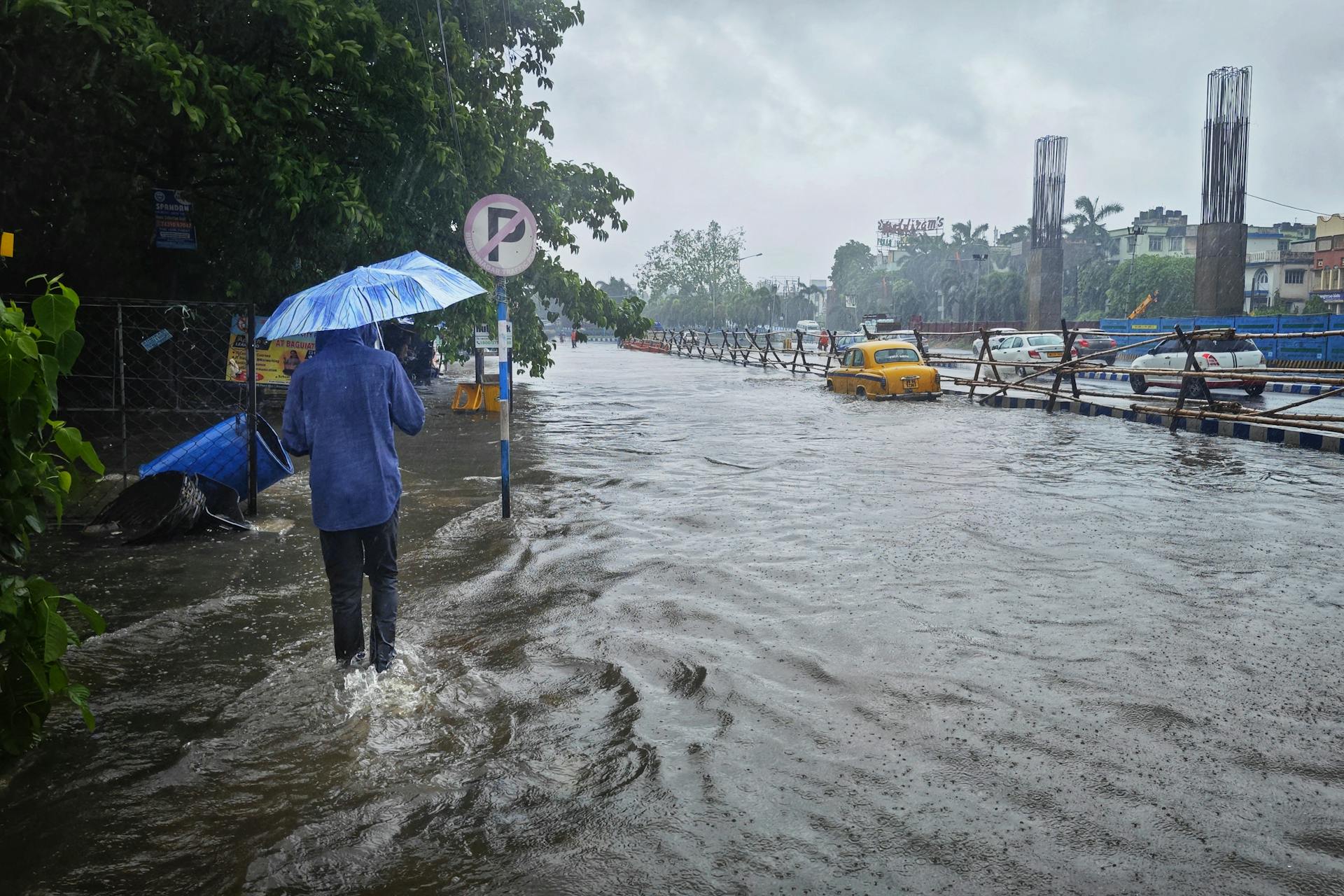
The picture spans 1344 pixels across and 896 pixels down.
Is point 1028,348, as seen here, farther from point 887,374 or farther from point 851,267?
point 851,267

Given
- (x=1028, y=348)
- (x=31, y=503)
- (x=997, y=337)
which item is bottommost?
(x=31, y=503)

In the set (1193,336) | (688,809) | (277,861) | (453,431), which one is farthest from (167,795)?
(1193,336)

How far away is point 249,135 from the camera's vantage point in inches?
450

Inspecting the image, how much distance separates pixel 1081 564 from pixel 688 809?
465 centimetres

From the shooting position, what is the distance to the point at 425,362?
96.8 feet

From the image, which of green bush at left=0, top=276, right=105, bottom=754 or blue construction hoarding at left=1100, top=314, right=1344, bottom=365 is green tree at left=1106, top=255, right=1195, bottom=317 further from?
green bush at left=0, top=276, right=105, bottom=754

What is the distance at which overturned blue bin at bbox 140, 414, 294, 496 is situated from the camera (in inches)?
358

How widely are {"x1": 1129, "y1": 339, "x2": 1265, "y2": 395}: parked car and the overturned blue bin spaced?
1974cm

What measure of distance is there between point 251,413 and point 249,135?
4.30 metres

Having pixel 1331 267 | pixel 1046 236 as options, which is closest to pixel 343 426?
pixel 1046 236

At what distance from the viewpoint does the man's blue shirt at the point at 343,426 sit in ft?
15.6

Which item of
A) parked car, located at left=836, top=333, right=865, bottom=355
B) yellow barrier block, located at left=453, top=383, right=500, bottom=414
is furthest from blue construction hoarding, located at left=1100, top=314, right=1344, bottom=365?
yellow barrier block, located at left=453, top=383, right=500, bottom=414

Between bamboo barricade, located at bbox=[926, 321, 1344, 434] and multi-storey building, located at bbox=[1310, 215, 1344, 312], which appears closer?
bamboo barricade, located at bbox=[926, 321, 1344, 434]

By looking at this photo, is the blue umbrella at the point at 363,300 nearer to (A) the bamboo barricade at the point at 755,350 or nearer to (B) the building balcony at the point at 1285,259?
(A) the bamboo barricade at the point at 755,350
